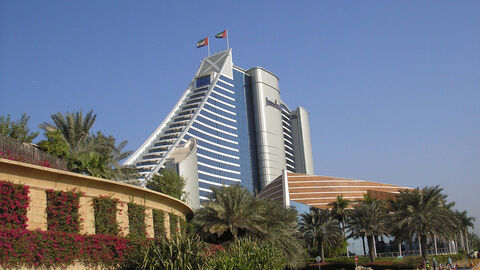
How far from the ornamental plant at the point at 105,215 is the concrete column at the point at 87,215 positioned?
22cm

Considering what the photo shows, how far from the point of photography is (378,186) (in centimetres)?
8400

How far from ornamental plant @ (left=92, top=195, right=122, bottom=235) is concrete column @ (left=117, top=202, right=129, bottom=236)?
0.24 meters

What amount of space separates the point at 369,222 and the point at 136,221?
124 feet

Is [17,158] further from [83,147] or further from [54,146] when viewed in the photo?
[83,147]

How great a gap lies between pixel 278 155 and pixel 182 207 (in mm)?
109281

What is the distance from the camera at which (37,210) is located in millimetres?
17250

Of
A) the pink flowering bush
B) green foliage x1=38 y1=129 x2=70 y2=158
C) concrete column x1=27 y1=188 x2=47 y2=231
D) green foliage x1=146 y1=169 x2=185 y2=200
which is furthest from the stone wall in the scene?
green foliage x1=146 y1=169 x2=185 y2=200

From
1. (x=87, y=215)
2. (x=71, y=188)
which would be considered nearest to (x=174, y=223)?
(x=87, y=215)

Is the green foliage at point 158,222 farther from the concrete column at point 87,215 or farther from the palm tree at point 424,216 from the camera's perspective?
the palm tree at point 424,216

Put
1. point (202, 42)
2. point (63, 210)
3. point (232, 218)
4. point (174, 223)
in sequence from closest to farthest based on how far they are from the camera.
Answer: point (63, 210) < point (174, 223) < point (232, 218) < point (202, 42)

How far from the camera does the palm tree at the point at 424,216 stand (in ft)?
155

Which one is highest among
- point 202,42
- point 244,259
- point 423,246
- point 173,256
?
point 202,42

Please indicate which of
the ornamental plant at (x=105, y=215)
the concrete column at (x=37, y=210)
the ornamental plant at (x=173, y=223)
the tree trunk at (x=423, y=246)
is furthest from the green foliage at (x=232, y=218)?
the tree trunk at (x=423, y=246)

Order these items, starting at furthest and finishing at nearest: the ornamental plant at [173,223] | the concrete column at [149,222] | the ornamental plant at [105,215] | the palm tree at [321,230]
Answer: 1. the palm tree at [321,230]
2. the ornamental plant at [173,223]
3. the concrete column at [149,222]
4. the ornamental plant at [105,215]
